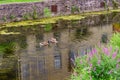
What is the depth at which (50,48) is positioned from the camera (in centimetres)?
2280

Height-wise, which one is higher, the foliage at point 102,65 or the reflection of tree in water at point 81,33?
the foliage at point 102,65

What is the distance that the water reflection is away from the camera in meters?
19.0

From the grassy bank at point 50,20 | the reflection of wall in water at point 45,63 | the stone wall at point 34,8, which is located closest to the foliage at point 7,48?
the reflection of wall in water at point 45,63

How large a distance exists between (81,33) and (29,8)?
230 inches

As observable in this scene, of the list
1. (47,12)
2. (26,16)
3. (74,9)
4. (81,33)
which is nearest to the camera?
(81,33)

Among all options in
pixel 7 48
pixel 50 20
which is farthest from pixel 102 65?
pixel 50 20

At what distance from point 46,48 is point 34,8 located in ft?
28.8

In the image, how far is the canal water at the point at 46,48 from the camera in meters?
19.0

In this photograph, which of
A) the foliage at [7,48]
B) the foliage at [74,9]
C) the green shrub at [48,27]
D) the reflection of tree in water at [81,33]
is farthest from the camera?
the foliage at [74,9]

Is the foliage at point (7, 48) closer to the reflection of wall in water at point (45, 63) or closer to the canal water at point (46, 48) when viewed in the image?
the canal water at point (46, 48)

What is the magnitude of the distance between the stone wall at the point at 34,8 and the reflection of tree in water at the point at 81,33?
14.3ft

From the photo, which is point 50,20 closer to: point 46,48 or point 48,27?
point 48,27

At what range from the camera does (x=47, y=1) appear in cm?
3197

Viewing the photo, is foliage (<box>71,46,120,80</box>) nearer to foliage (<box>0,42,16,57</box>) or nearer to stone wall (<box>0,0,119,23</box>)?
foliage (<box>0,42,16,57</box>)
